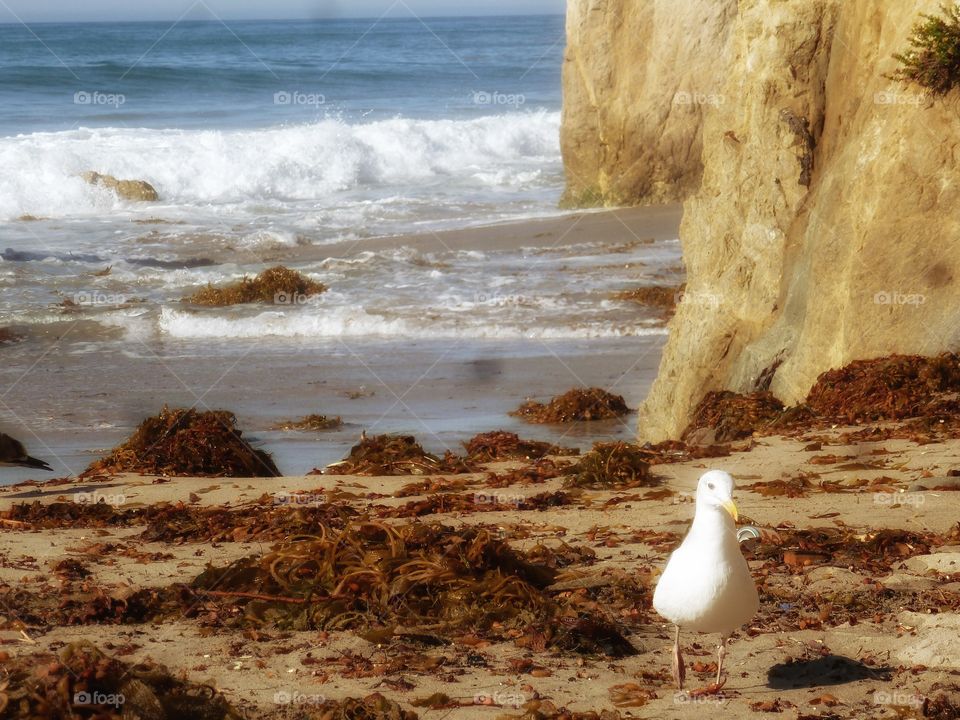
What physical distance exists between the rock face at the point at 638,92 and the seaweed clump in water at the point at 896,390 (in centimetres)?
1453

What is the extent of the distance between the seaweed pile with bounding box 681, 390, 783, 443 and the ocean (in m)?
1.73

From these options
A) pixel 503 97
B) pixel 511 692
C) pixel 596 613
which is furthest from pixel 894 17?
pixel 503 97

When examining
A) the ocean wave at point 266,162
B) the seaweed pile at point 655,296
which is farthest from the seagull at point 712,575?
the ocean wave at point 266,162

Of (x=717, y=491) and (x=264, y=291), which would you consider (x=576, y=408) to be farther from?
(x=717, y=491)

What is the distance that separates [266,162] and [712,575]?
3000 cm

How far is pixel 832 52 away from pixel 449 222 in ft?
49.9

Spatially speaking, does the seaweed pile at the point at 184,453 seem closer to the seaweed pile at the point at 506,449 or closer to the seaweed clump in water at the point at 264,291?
the seaweed pile at the point at 506,449

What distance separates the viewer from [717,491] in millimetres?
4707

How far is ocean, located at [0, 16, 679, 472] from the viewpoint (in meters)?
14.0

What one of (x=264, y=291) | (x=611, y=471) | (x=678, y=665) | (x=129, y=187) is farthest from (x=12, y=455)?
(x=129, y=187)

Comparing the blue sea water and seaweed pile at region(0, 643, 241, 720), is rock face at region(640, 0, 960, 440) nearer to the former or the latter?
seaweed pile at region(0, 643, 241, 720)

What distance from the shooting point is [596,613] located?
592 centimetres

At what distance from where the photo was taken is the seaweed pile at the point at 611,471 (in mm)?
8281

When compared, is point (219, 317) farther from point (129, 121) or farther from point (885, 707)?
point (129, 121)
